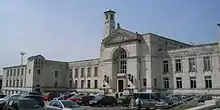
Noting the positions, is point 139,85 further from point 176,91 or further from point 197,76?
point 197,76

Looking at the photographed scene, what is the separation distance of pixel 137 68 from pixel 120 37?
744cm

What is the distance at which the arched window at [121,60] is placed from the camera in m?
49.8

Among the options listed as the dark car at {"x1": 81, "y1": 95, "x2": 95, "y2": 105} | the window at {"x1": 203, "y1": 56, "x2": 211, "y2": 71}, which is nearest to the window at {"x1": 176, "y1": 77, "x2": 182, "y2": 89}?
the window at {"x1": 203, "y1": 56, "x2": 211, "y2": 71}

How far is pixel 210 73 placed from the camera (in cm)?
3956

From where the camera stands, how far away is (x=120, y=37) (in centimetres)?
5019

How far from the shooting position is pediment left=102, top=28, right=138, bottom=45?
47.9 meters

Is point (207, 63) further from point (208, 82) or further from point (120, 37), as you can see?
point (120, 37)

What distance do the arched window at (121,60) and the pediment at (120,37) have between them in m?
2.02

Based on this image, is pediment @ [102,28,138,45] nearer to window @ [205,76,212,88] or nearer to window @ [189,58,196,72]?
window @ [189,58,196,72]

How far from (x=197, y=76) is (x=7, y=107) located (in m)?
30.0

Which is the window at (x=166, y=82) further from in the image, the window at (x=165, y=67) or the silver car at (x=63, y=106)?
the silver car at (x=63, y=106)

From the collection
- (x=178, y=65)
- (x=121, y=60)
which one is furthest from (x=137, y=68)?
(x=178, y=65)

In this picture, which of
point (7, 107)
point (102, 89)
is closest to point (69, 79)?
point (102, 89)

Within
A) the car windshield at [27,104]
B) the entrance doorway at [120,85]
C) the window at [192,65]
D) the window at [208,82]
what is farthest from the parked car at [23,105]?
the entrance doorway at [120,85]
